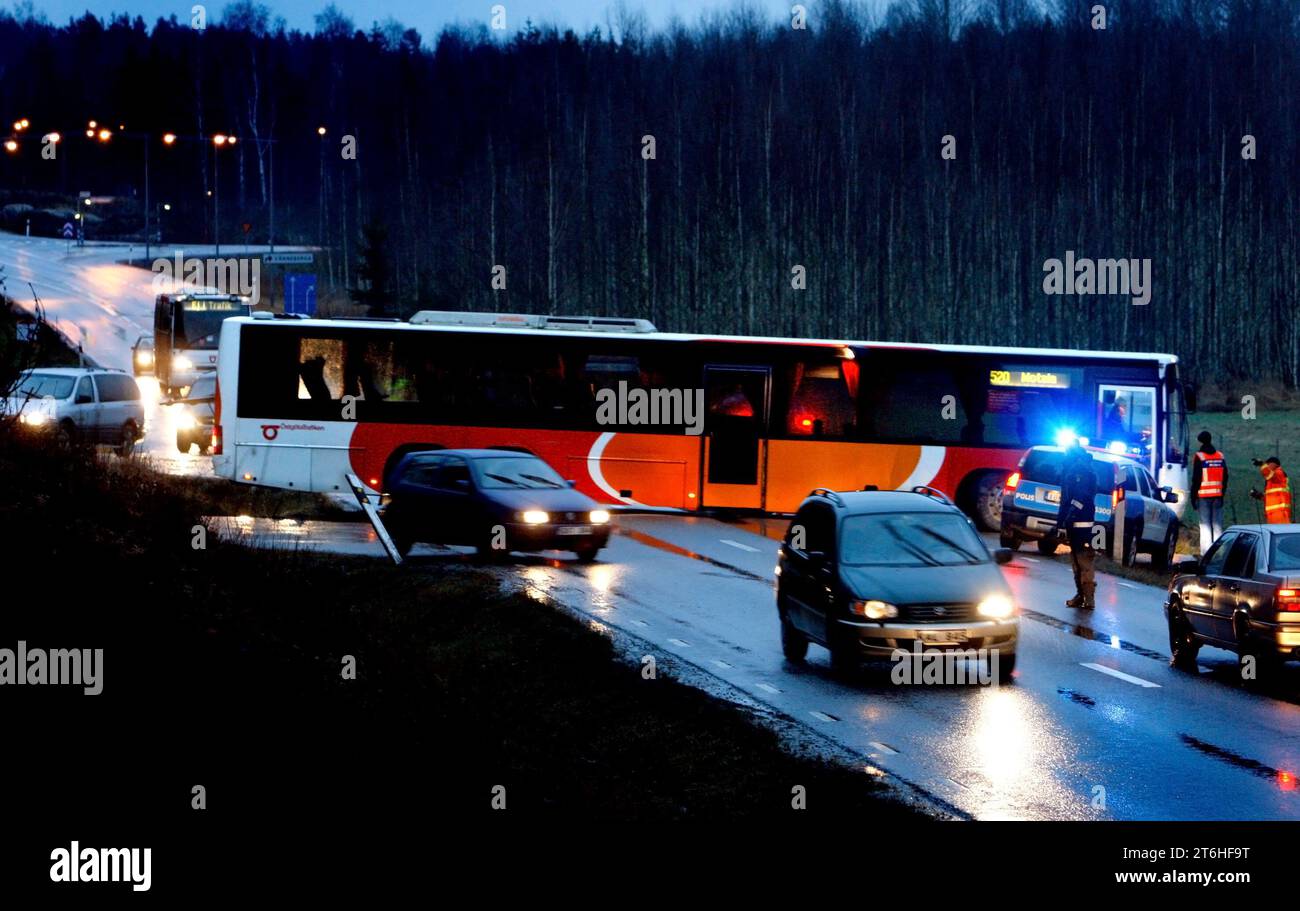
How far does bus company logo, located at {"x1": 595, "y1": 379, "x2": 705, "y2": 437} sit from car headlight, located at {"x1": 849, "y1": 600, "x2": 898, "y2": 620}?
14.9 metres

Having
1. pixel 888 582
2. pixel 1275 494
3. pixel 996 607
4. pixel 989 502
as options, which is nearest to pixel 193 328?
pixel 989 502

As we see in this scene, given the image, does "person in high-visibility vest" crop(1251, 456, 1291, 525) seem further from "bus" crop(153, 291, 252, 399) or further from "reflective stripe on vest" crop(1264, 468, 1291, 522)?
"bus" crop(153, 291, 252, 399)

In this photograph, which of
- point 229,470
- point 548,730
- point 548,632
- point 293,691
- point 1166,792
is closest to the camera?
point 293,691

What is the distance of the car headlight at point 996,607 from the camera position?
15328 mm

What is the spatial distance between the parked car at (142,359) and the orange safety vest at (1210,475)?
4728cm

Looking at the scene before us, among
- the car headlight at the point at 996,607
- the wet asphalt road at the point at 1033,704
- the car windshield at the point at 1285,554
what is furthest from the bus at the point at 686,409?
the car headlight at the point at 996,607

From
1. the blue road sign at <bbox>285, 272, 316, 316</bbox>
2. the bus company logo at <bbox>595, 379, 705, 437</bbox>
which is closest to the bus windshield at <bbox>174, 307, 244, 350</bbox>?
the blue road sign at <bbox>285, 272, 316, 316</bbox>

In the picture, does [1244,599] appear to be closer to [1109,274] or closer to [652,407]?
[652,407]

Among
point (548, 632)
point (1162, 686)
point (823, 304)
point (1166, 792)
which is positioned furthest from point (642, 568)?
point (823, 304)

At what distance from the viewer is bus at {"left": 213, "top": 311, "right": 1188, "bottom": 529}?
98.5 feet

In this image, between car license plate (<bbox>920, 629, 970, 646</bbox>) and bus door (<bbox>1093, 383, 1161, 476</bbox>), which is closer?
car license plate (<bbox>920, 629, 970, 646</bbox>)

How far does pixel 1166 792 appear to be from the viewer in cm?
1127
